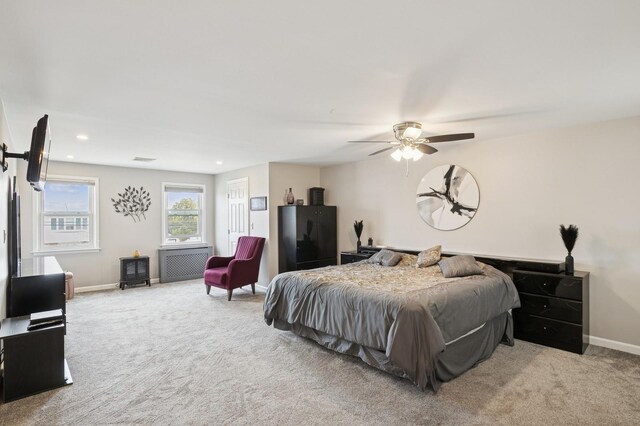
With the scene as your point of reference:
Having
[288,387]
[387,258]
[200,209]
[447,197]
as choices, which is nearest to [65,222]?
[200,209]

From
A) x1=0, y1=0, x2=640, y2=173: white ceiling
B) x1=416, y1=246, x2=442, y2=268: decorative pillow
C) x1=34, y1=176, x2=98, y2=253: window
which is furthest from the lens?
x1=34, y1=176, x2=98, y2=253: window

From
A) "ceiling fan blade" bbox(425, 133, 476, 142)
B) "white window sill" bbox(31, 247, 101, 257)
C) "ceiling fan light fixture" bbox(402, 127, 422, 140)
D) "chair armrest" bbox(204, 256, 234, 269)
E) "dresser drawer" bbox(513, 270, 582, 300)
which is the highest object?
"ceiling fan light fixture" bbox(402, 127, 422, 140)

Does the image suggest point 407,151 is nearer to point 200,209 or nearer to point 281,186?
point 281,186

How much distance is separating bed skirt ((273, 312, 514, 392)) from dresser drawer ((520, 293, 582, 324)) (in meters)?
0.26

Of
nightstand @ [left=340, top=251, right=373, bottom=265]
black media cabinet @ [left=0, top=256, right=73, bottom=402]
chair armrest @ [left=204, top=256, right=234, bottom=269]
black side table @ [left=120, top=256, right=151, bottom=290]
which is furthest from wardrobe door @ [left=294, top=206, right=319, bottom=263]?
black media cabinet @ [left=0, top=256, right=73, bottom=402]

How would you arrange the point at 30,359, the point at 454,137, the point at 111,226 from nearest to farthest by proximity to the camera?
the point at 30,359
the point at 454,137
the point at 111,226

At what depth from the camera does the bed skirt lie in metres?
2.77

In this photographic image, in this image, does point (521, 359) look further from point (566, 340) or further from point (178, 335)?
point (178, 335)

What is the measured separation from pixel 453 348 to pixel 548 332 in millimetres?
1445

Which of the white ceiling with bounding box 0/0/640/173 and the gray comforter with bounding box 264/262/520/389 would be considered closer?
the white ceiling with bounding box 0/0/640/173

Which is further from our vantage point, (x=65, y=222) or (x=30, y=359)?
(x=65, y=222)

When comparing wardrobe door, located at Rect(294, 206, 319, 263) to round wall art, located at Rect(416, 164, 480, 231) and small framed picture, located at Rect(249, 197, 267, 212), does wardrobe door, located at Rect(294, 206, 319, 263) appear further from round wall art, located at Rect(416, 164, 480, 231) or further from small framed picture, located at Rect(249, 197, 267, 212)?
round wall art, located at Rect(416, 164, 480, 231)

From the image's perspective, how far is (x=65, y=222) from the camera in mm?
6078

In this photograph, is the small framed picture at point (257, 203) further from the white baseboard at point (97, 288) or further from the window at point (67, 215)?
the white baseboard at point (97, 288)
